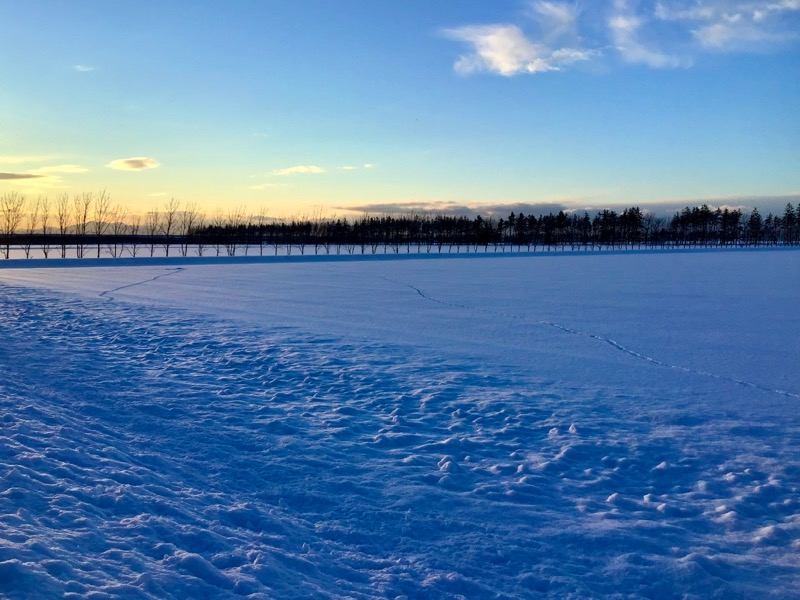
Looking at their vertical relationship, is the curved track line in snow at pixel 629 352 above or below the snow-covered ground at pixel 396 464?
above

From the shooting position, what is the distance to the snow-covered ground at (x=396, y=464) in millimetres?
3092

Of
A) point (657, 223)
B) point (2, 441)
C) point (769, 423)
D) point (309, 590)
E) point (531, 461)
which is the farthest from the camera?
point (657, 223)

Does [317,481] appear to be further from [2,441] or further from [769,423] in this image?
[769,423]

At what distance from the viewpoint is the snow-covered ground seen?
309 centimetres

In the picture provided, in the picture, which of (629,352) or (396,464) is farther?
(629,352)

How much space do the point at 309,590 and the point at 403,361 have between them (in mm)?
5250

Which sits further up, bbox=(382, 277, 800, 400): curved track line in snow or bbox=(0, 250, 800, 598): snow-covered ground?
bbox=(382, 277, 800, 400): curved track line in snow

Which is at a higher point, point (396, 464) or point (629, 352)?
point (629, 352)

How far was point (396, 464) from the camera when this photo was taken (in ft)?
15.3

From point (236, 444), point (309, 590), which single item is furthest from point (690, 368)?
point (309, 590)

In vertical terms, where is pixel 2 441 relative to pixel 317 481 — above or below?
above

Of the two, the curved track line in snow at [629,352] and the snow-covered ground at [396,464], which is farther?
the curved track line in snow at [629,352]

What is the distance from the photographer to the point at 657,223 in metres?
131

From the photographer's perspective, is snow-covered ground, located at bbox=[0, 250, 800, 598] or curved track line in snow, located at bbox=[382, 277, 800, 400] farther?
curved track line in snow, located at bbox=[382, 277, 800, 400]
